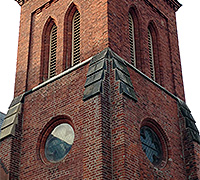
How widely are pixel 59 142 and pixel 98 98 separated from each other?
2.37m

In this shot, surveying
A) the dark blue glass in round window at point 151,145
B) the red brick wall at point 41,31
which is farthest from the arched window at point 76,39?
the dark blue glass in round window at point 151,145

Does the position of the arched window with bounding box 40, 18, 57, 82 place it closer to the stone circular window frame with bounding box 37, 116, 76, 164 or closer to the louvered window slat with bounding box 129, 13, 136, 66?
the stone circular window frame with bounding box 37, 116, 76, 164

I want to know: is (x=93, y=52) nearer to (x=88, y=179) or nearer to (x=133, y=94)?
(x=133, y=94)

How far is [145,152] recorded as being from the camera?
1471cm

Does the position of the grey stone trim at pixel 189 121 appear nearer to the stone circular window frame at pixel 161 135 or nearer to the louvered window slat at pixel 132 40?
the stone circular window frame at pixel 161 135

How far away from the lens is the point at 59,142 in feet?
49.3

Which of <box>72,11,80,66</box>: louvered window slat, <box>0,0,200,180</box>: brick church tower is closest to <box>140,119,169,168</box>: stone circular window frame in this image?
<box>0,0,200,180</box>: brick church tower

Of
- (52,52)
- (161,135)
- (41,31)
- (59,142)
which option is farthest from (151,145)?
(41,31)

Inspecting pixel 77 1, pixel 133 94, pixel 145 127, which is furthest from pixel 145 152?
pixel 77 1

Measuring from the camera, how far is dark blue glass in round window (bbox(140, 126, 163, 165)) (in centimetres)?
1487

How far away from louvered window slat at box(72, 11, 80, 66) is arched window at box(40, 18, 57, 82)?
974 millimetres

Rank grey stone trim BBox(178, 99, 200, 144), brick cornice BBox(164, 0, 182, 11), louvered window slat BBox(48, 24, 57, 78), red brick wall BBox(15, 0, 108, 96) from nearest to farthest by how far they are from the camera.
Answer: red brick wall BBox(15, 0, 108, 96) < grey stone trim BBox(178, 99, 200, 144) < louvered window slat BBox(48, 24, 57, 78) < brick cornice BBox(164, 0, 182, 11)

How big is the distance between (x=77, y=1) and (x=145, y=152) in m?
6.84

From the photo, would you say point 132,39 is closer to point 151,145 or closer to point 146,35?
point 146,35
